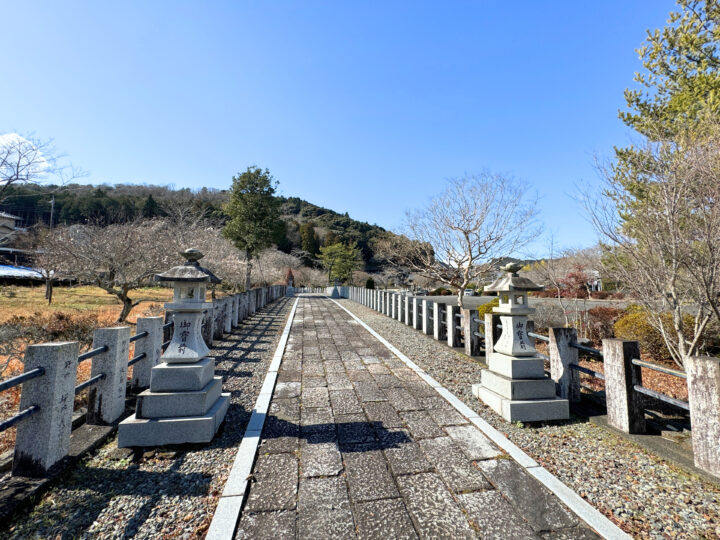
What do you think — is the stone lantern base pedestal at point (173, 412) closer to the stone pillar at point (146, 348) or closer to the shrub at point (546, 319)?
the stone pillar at point (146, 348)

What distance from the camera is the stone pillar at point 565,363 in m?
3.78

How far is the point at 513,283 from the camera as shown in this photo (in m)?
3.76

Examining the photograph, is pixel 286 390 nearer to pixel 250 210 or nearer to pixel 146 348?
pixel 146 348

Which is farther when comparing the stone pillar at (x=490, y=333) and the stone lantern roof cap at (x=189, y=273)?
the stone pillar at (x=490, y=333)

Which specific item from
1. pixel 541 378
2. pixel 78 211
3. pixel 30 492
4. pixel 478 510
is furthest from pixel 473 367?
pixel 78 211

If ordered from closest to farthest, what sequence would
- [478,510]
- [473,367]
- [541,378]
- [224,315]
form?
[478,510], [541,378], [473,367], [224,315]

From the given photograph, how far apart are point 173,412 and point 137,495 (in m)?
0.82

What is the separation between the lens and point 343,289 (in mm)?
30609

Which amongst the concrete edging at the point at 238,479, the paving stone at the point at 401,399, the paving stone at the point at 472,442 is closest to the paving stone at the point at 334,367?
the paving stone at the point at 401,399

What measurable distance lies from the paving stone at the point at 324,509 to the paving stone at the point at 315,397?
1498 mm

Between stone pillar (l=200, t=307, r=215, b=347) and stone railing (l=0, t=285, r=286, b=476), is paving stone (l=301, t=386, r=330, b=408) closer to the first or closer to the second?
stone railing (l=0, t=285, r=286, b=476)

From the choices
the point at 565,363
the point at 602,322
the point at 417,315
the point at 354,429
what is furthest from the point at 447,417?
the point at 602,322

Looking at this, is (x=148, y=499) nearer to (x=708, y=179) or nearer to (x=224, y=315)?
(x=224, y=315)

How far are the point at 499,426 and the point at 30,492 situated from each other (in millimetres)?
4023
